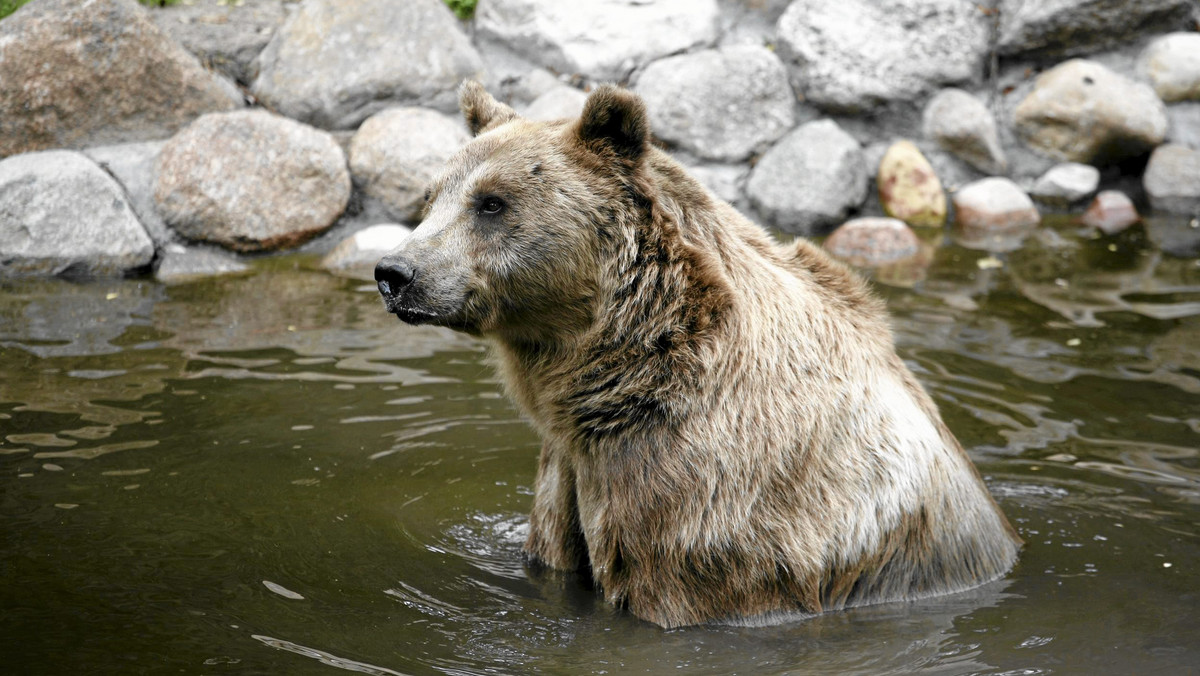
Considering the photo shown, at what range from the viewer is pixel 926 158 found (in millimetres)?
12758

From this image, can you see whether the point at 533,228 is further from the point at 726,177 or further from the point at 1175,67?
the point at 1175,67

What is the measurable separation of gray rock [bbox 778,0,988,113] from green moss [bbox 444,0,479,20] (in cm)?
371

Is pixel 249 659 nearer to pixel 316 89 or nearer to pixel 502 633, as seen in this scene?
pixel 502 633

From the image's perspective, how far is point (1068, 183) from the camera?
12.6 metres

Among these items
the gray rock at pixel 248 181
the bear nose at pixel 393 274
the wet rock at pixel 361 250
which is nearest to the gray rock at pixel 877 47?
the wet rock at pixel 361 250

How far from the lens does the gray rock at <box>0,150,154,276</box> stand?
971 cm

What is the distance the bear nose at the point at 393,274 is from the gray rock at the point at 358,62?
318 inches

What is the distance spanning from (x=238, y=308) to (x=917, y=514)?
634 centimetres

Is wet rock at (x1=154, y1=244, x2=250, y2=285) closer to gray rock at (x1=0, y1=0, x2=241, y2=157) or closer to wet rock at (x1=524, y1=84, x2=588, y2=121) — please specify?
gray rock at (x1=0, y1=0, x2=241, y2=157)

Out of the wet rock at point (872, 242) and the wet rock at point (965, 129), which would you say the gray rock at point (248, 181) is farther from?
the wet rock at point (965, 129)

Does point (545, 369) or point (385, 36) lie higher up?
point (385, 36)

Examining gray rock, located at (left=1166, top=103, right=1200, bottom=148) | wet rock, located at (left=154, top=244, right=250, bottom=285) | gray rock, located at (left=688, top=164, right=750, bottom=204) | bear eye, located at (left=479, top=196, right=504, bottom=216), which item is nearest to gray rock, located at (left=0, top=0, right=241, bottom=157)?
wet rock, located at (left=154, top=244, right=250, bottom=285)

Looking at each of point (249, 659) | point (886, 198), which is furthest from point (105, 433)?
point (886, 198)

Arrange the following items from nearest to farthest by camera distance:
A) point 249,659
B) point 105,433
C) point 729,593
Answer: point 249,659, point 729,593, point 105,433
